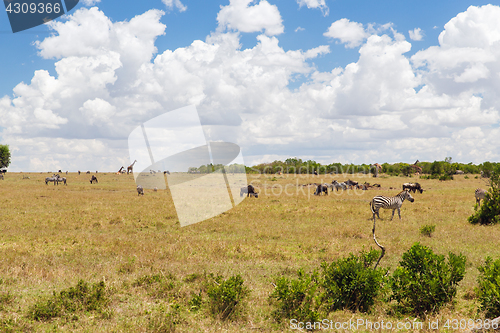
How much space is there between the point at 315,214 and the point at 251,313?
1487 cm

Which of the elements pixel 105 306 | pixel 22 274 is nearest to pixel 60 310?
pixel 105 306

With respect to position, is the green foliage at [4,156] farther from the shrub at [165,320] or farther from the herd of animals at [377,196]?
the shrub at [165,320]

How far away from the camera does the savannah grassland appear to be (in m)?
6.92

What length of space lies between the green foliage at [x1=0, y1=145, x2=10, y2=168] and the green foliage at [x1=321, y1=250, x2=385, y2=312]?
119964 mm

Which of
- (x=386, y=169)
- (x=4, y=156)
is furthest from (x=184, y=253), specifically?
(x=4, y=156)

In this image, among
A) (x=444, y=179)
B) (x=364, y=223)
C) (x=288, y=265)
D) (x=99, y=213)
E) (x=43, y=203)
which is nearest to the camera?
(x=288, y=265)

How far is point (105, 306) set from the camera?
286 inches

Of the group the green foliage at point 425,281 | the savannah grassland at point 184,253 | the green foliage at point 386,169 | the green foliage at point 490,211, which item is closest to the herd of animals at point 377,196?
the savannah grassland at point 184,253

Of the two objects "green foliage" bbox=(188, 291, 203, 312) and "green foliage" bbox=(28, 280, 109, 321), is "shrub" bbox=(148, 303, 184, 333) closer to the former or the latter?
"green foliage" bbox=(188, 291, 203, 312)

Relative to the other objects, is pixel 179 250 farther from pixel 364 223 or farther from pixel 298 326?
pixel 364 223

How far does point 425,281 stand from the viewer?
23.0ft

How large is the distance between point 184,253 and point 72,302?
5135 mm

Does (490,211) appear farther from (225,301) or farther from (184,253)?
(225,301)

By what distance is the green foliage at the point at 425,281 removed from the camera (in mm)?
7035
